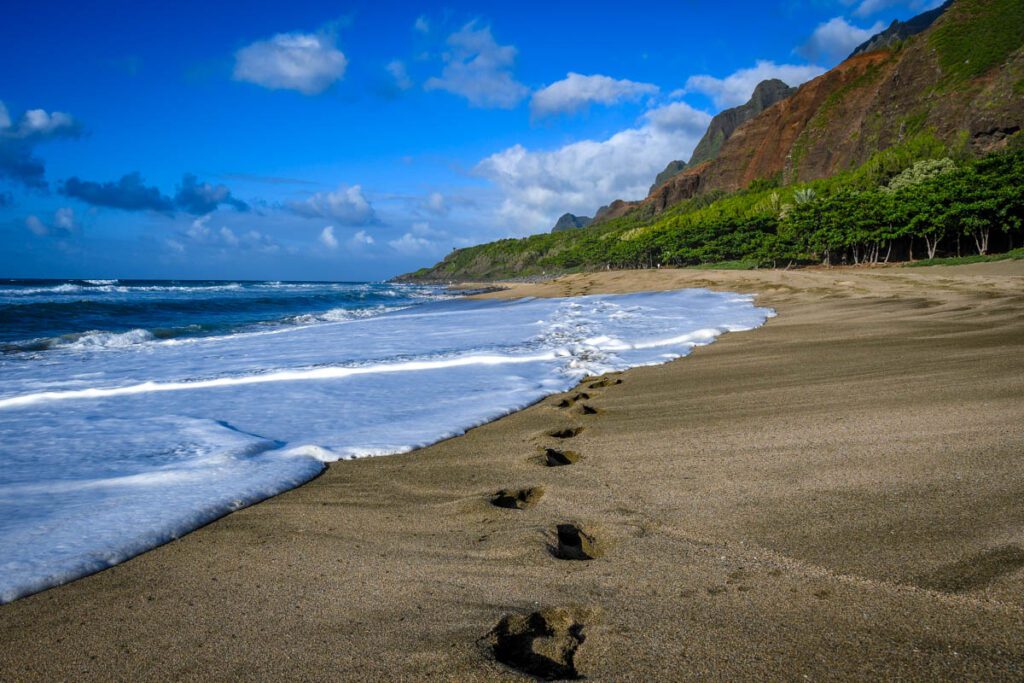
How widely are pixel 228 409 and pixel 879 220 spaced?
126 feet

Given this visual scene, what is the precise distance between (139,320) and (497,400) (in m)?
23.4

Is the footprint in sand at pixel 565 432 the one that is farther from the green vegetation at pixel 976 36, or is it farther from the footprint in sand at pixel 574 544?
the green vegetation at pixel 976 36

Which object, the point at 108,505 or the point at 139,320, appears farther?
the point at 139,320

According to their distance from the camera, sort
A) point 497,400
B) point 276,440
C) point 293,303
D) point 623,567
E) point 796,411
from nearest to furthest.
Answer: point 623,567
point 796,411
point 276,440
point 497,400
point 293,303

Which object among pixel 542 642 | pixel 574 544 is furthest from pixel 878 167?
pixel 542 642

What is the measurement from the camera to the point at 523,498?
3158 millimetres

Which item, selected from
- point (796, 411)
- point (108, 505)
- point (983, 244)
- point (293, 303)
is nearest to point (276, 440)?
point (108, 505)

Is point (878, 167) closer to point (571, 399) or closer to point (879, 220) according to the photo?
point (879, 220)

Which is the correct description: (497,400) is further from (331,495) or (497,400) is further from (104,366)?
(104,366)

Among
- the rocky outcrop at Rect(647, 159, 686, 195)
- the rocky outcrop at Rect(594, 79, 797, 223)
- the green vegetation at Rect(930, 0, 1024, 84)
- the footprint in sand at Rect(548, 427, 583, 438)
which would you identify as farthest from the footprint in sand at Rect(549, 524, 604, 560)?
the rocky outcrop at Rect(647, 159, 686, 195)

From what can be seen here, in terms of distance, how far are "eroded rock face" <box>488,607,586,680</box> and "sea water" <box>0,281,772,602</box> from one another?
1910 mm

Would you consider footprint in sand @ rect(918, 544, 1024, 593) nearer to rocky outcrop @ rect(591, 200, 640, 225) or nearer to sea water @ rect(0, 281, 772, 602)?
sea water @ rect(0, 281, 772, 602)

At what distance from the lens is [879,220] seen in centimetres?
3384

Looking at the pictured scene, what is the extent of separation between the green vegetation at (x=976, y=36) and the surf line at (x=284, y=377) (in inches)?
2526
